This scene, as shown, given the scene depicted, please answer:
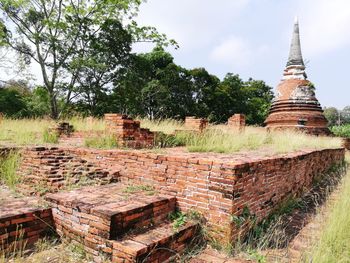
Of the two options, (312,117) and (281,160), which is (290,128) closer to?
(312,117)

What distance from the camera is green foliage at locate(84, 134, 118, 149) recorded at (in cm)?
597

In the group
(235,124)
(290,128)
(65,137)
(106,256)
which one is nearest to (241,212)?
(106,256)

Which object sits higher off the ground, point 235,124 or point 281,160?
point 235,124

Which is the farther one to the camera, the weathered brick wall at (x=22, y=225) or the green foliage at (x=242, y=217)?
the green foliage at (x=242, y=217)

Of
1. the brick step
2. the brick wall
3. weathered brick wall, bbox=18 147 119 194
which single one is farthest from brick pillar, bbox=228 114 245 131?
the brick step

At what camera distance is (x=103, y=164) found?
507 centimetres

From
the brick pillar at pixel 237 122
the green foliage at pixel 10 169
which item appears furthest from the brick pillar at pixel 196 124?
the green foliage at pixel 10 169

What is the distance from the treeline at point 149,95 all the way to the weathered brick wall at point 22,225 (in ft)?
30.8

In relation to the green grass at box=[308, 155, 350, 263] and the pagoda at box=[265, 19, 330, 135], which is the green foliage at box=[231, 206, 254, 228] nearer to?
the green grass at box=[308, 155, 350, 263]

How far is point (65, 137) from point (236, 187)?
579 cm

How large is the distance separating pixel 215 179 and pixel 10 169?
3593 millimetres

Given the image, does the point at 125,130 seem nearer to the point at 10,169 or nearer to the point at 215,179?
the point at 10,169

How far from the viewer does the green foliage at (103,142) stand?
19.6 ft

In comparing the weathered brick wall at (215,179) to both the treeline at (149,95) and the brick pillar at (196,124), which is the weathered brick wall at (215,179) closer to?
the brick pillar at (196,124)
